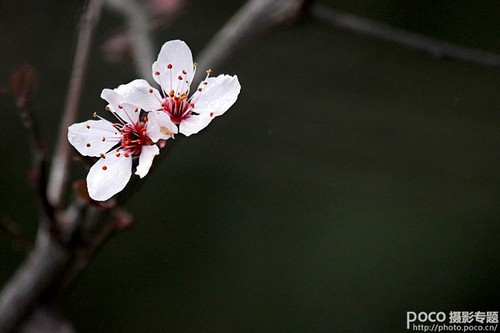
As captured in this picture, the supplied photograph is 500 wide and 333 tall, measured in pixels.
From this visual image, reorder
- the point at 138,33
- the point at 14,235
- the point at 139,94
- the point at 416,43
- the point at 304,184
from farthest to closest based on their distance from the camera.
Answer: the point at 304,184, the point at 138,33, the point at 416,43, the point at 14,235, the point at 139,94

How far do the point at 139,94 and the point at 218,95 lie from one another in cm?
10

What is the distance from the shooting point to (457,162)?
254 cm

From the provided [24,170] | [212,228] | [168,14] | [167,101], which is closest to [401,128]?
[212,228]

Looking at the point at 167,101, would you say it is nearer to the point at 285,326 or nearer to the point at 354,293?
the point at 285,326

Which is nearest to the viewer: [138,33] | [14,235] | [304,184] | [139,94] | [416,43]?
[139,94]

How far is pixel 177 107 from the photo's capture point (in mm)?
903

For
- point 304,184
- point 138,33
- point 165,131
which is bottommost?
point 165,131

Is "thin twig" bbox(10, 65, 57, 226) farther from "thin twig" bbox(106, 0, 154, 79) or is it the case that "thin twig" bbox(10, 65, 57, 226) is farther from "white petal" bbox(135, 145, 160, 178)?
"thin twig" bbox(106, 0, 154, 79)

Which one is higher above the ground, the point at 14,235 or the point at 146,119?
the point at 146,119

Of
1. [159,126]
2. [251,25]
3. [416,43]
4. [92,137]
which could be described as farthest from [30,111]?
[416,43]

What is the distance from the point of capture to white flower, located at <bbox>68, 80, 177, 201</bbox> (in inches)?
32.9

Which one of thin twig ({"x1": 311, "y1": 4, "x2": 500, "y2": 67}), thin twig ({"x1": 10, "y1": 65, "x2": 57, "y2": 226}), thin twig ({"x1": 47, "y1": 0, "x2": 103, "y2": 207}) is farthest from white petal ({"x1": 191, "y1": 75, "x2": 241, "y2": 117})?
thin twig ({"x1": 311, "y1": 4, "x2": 500, "y2": 67})

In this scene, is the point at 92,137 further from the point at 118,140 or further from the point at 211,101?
the point at 211,101

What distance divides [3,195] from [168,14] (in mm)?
1121
